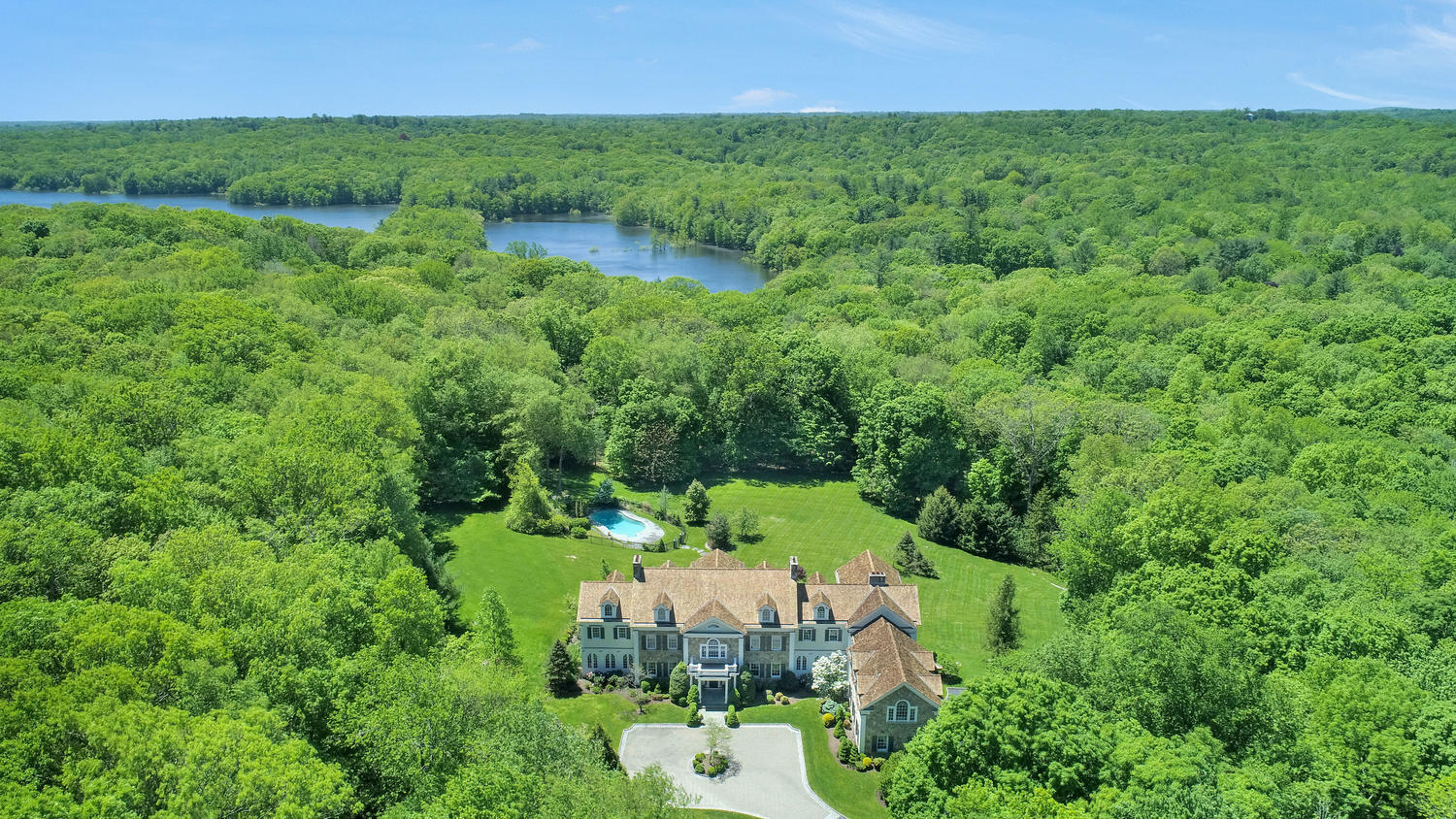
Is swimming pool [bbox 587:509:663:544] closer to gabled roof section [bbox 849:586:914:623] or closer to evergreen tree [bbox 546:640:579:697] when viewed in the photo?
evergreen tree [bbox 546:640:579:697]

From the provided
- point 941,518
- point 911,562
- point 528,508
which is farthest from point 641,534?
point 941,518

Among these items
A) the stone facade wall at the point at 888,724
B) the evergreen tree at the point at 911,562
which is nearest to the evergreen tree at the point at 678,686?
the stone facade wall at the point at 888,724

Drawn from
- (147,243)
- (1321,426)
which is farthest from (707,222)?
(1321,426)

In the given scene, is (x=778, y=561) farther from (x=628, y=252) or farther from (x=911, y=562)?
(x=628, y=252)

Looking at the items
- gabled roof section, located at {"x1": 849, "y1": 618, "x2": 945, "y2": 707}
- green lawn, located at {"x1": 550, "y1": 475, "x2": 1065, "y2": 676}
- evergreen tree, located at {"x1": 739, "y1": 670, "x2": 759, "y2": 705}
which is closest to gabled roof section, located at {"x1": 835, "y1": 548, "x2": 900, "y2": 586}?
gabled roof section, located at {"x1": 849, "y1": 618, "x2": 945, "y2": 707}

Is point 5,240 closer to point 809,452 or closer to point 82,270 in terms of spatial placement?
point 82,270

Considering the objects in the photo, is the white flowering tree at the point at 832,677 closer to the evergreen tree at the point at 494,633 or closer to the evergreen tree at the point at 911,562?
the evergreen tree at the point at 494,633
